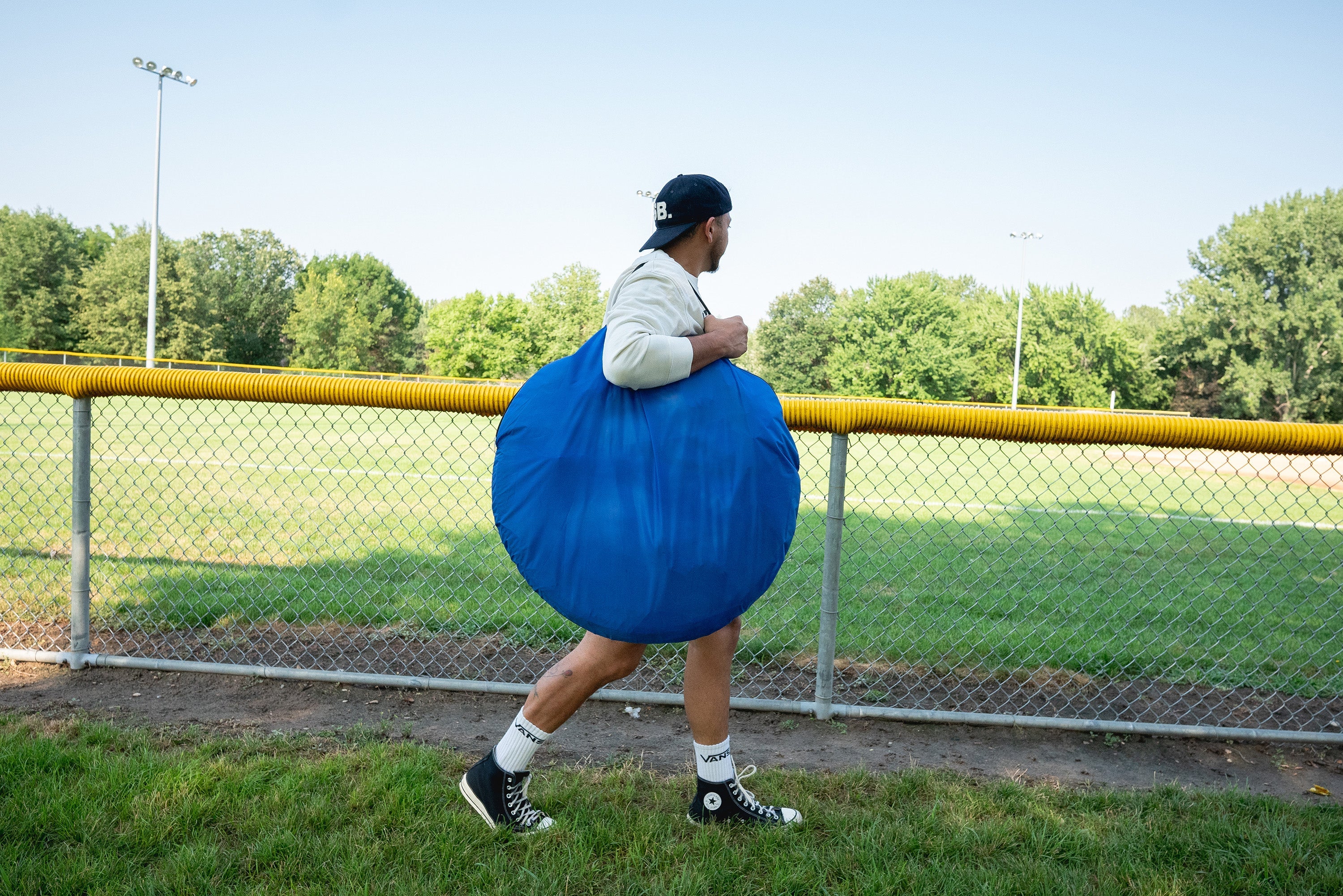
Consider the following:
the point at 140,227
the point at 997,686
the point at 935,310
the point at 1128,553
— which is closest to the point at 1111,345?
the point at 935,310

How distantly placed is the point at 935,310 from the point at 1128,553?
60233mm

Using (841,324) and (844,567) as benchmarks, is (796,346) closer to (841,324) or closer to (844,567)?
(841,324)

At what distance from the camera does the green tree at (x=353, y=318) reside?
7138 cm

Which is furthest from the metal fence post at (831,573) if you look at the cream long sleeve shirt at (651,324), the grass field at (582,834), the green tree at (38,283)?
the green tree at (38,283)

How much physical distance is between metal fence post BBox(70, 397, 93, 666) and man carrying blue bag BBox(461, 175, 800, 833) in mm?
2422

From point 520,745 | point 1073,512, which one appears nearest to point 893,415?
point 520,745

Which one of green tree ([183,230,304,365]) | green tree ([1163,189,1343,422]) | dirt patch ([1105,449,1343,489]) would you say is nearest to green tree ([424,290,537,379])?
green tree ([183,230,304,365])

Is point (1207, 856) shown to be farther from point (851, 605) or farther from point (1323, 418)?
point (1323, 418)

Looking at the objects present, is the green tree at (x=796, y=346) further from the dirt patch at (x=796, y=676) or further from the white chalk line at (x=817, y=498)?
the dirt patch at (x=796, y=676)

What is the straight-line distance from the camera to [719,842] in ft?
8.43

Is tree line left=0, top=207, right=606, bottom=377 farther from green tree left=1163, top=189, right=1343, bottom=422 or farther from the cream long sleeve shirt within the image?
the cream long sleeve shirt

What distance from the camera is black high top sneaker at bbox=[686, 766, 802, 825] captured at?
2680 millimetres

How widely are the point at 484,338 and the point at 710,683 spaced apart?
68.2 m

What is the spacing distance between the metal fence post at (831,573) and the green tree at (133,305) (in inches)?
2460
